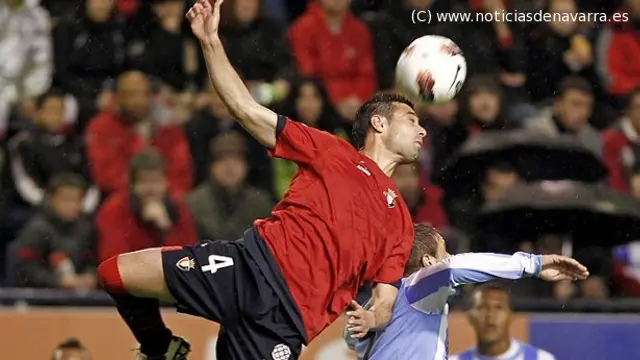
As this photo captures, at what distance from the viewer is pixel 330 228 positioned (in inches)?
253

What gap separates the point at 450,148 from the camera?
10422mm

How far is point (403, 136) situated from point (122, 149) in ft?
13.4

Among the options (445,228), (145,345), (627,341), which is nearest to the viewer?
(145,345)

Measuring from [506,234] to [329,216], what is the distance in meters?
3.73

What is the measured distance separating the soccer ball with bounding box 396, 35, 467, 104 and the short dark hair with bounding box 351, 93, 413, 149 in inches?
10.3

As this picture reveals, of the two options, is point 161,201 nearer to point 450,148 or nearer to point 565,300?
point 450,148

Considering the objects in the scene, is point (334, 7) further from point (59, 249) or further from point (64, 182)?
point (59, 249)

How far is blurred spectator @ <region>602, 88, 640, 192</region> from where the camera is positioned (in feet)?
33.7

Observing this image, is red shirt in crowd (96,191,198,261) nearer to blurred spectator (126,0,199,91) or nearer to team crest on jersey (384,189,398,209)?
blurred spectator (126,0,199,91)

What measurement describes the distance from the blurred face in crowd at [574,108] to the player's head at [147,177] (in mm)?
2924

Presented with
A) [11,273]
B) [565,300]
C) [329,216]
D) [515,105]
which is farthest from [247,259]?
[515,105]

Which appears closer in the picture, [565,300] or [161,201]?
[565,300]

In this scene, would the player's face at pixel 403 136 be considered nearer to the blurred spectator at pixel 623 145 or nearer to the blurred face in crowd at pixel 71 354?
the blurred face in crowd at pixel 71 354

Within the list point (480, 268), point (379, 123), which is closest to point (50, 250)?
point (379, 123)
